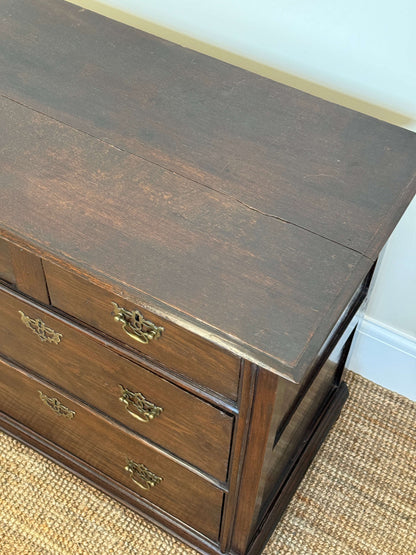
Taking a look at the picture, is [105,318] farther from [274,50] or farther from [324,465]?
[324,465]

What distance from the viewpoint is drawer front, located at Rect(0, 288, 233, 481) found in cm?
110

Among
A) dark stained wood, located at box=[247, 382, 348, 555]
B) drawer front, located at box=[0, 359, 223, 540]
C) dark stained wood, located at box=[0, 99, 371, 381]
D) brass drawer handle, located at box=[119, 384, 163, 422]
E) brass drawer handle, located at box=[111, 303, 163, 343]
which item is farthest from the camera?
dark stained wood, located at box=[247, 382, 348, 555]

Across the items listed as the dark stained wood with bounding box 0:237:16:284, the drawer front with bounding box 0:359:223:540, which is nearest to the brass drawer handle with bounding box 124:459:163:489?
the drawer front with bounding box 0:359:223:540

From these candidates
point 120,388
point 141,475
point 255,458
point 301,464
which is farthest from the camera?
point 301,464

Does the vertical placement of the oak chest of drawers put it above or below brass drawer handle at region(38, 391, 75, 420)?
above

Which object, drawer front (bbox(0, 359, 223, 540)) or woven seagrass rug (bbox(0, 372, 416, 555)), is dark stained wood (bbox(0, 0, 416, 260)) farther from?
woven seagrass rug (bbox(0, 372, 416, 555))

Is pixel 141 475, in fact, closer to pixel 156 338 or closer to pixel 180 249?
pixel 156 338

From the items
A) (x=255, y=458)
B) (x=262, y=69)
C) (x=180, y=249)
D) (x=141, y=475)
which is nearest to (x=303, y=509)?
(x=141, y=475)

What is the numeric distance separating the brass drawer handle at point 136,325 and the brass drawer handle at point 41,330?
0.19 meters

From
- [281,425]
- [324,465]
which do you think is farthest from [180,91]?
[324,465]

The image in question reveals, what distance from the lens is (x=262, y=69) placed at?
1376mm

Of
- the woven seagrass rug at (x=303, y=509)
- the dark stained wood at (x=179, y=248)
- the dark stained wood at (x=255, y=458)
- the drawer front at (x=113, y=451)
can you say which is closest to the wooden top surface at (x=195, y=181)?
the dark stained wood at (x=179, y=248)

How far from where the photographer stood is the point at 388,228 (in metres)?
1.02

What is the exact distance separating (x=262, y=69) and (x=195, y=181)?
1.41 feet
